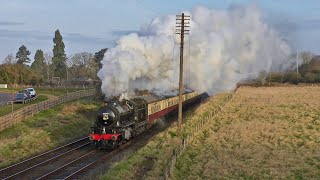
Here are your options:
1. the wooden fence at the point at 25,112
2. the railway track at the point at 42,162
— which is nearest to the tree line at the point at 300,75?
the wooden fence at the point at 25,112

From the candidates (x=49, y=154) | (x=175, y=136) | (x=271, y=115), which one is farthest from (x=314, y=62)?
(x=49, y=154)

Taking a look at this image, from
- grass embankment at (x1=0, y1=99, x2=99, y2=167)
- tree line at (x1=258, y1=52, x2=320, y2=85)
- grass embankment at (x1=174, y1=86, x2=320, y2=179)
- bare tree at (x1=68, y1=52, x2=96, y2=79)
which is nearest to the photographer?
grass embankment at (x1=174, y1=86, x2=320, y2=179)

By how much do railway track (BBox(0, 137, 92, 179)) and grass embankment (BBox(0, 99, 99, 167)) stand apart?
4.05ft

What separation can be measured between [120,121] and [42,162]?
630cm

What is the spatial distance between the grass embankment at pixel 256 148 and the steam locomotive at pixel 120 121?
5034 mm

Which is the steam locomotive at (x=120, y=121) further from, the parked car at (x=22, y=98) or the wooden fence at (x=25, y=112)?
the parked car at (x=22, y=98)

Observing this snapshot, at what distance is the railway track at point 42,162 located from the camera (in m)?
23.4

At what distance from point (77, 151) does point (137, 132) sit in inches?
237

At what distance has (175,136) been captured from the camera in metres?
33.8

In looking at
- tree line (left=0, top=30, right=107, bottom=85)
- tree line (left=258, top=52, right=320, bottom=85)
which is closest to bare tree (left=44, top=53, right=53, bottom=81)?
tree line (left=0, top=30, right=107, bottom=85)

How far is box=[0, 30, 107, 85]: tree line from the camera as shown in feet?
345

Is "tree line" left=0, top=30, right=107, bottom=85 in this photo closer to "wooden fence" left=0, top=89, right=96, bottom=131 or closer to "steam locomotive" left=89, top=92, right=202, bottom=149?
"wooden fence" left=0, top=89, right=96, bottom=131

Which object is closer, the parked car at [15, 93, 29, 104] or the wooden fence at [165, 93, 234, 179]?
the wooden fence at [165, 93, 234, 179]

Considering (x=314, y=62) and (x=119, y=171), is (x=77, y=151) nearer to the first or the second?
(x=119, y=171)
